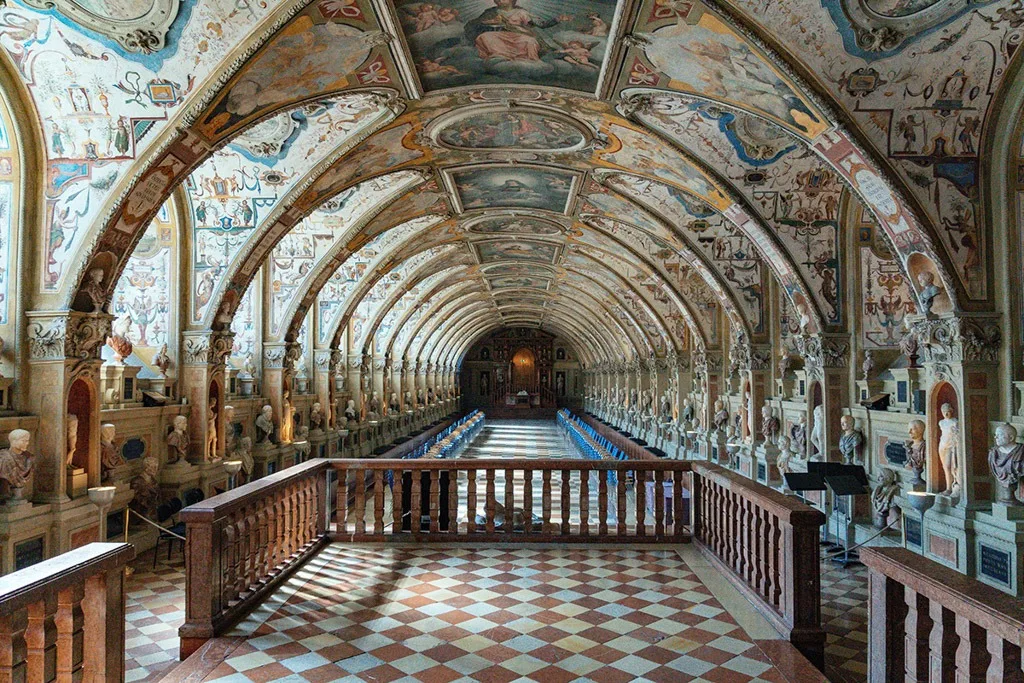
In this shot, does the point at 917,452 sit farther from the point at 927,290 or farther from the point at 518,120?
the point at 518,120

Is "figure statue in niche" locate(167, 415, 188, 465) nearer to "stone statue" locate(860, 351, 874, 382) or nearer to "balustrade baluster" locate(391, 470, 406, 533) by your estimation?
"balustrade baluster" locate(391, 470, 406, 533)

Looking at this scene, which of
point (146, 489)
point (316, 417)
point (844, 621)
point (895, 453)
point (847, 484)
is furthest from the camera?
point (316, 417)

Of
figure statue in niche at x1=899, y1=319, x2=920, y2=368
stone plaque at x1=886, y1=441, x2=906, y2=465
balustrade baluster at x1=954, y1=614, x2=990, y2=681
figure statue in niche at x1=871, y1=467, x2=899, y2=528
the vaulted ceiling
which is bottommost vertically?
figure statue in niche at x1=871, y1=467, x2=899, y2=528

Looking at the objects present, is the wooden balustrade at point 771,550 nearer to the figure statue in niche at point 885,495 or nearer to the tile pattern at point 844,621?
the tile pattern at point 844,621

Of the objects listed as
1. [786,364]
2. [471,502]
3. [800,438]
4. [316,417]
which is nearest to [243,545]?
[471,502]

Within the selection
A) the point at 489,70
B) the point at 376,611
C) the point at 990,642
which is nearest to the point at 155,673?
the point at 376,611

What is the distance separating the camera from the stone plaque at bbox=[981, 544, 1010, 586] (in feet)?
26.4

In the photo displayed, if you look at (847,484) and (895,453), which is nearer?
(847,484)

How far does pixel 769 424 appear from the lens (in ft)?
52.3

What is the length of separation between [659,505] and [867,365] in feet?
23.6

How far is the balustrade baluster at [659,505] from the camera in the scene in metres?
7.07

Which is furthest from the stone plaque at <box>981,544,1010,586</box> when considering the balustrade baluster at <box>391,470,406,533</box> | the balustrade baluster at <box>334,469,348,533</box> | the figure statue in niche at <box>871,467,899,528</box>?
the balustrade baluster at <box>334,469,348,533</box>

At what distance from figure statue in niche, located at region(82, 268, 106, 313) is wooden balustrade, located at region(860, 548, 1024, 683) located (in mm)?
8660

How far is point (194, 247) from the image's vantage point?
42.7 ft
